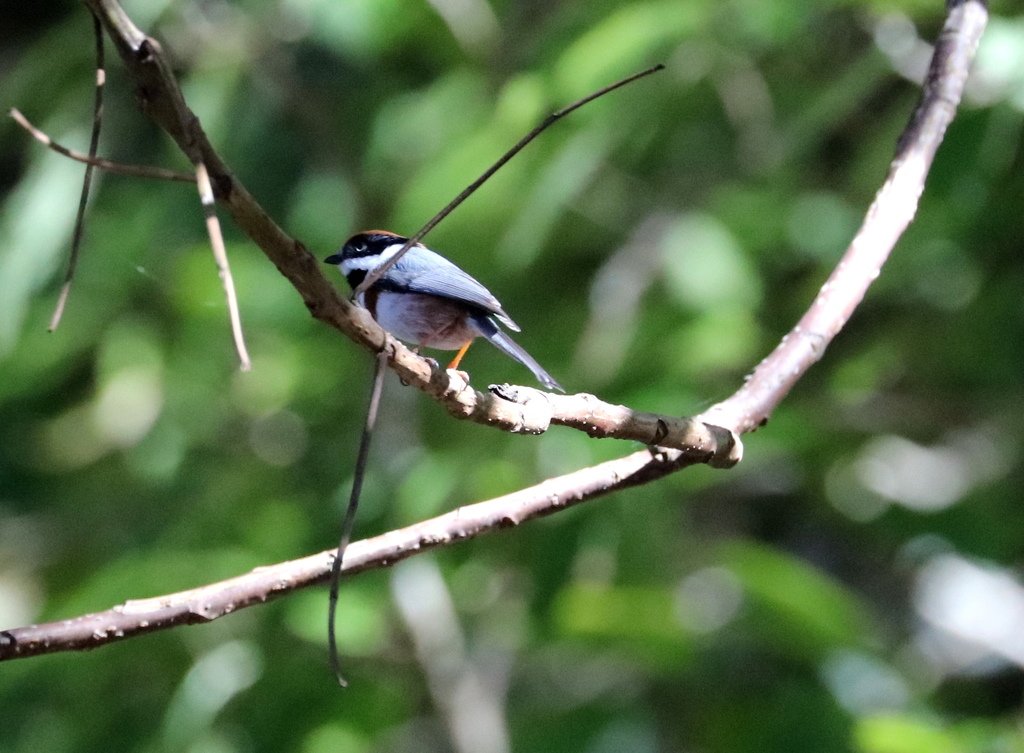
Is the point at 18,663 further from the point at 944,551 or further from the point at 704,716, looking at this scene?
the point at 944,551

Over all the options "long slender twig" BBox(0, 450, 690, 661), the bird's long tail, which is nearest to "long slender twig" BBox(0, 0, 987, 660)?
"long slender twig" BBox(0, 450, 690, 661)

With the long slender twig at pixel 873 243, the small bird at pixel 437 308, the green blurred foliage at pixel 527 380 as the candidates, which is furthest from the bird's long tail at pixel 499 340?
the green blurred foliage at pixel 527 380

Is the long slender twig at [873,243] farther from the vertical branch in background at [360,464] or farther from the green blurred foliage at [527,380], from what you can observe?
the green blurred foliage at [527,380]

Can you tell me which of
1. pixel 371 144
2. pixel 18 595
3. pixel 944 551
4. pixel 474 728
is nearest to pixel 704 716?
pixel 474 728

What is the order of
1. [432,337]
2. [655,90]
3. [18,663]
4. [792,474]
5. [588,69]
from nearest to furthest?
[432,337]
[588,69]
[18,663]
[655,90]
[792,474]

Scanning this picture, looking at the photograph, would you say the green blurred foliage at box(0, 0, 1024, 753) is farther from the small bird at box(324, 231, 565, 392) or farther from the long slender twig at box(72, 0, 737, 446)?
the long slender twig at box(72, 0, 737, 446)
